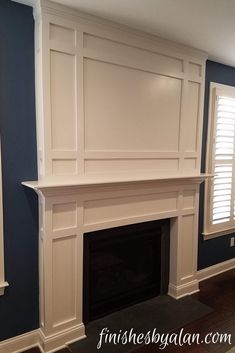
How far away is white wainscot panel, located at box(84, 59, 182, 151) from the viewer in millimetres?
2232

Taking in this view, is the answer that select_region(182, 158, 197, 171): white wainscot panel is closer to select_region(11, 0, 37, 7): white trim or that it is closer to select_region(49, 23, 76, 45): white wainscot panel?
select_region(49, 23, 76, 45): white wainscot panel

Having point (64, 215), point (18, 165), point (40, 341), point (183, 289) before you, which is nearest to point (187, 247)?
point (183, 289)

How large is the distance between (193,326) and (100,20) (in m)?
2.70

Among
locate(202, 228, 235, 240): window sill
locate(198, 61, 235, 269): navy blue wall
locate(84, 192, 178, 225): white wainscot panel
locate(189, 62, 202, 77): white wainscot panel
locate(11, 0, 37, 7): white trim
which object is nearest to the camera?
locate(11, 0, 37, 7): white trim

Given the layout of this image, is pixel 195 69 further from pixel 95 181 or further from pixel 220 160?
pixel 95 181

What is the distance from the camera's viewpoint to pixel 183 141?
282 centimetres

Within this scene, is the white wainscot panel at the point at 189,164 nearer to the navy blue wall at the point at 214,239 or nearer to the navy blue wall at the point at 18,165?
the navy blue wall at the point at 214,239

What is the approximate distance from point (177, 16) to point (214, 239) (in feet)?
8.26

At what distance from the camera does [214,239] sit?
343cm

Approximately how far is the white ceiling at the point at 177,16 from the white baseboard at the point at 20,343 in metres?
2.51

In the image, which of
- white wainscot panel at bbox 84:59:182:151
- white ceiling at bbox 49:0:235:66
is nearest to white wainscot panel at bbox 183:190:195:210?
white wainscot panel at bbox 84:59:182:151

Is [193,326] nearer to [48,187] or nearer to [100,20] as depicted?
[48,187]

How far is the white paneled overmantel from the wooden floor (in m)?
0.71

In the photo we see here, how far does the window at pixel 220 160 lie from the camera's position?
125 inches
